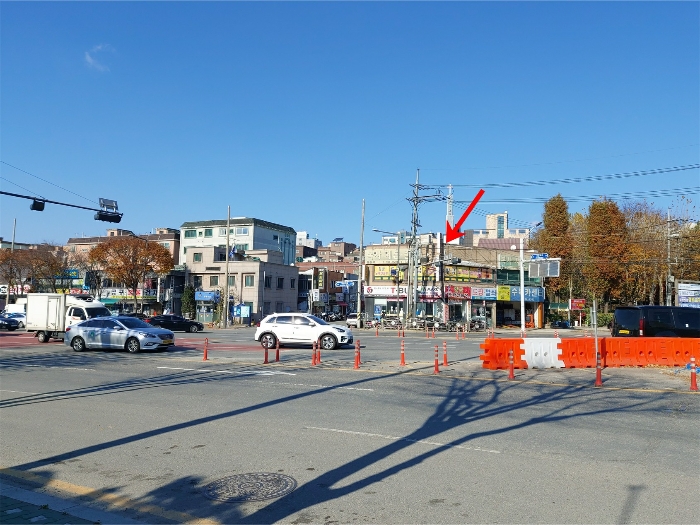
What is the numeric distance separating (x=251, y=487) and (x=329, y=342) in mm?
21080

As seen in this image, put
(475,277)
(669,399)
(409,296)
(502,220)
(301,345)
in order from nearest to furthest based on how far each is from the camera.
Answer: (669,399) < (301,345) < (409,296) < (475,277) < (502,220)

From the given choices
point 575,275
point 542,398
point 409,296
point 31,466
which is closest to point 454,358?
point 542,398

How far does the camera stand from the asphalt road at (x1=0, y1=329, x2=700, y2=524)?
20.9ft

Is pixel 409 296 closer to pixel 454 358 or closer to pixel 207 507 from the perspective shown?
pixel 454 358

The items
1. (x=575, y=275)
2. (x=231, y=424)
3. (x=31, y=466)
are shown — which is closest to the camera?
(x=31, y=466)

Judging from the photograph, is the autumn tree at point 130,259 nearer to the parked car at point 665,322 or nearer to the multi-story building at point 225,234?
the multi-story building at point 225,234

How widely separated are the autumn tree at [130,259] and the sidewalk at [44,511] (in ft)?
211

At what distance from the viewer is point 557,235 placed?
6881 centimetres

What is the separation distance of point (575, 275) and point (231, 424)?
66.4 metres

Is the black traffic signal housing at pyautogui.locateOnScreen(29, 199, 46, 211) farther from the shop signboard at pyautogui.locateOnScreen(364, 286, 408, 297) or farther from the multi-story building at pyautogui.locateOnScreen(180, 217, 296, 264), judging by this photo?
the multi-story building at pyautogui.locateOnScreen(180, 217, 296, 264)

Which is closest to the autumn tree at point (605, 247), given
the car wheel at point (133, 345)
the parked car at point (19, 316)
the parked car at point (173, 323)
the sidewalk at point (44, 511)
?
the parked car at point (173, 323)

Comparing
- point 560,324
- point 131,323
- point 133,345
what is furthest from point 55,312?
point 560,324

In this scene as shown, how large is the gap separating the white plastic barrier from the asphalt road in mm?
2835

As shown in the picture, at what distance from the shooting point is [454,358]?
80.1 ft
